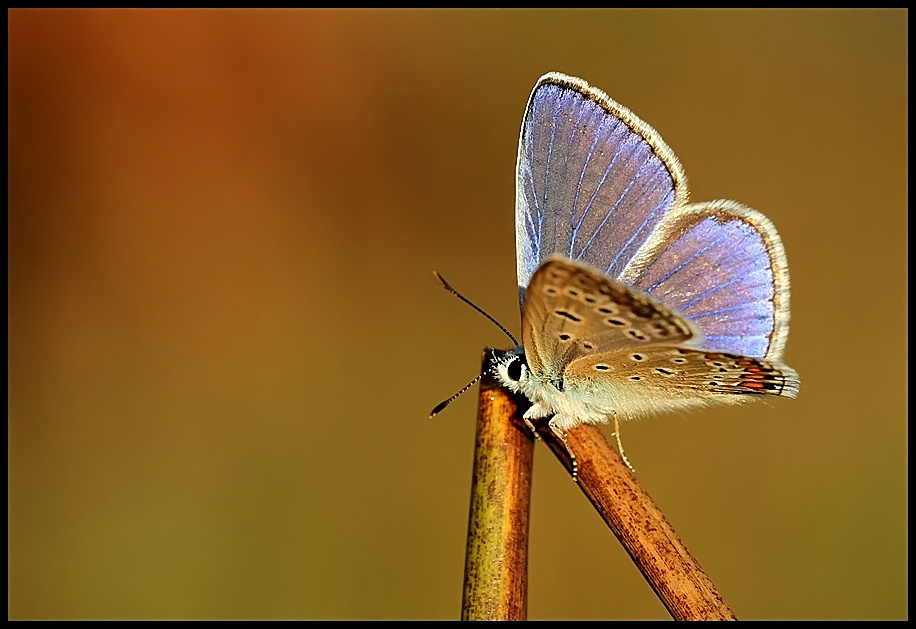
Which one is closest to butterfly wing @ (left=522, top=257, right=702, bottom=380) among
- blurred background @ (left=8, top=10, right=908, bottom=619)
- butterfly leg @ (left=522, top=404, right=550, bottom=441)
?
butterfly leg @ (left=522, top=404, right=550, bottom=441)

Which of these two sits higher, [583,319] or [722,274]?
[722,274]

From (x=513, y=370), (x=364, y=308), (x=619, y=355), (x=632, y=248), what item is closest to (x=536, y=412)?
(x=513, y=370)

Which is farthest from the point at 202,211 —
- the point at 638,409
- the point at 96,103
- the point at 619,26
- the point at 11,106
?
the point at 638,409

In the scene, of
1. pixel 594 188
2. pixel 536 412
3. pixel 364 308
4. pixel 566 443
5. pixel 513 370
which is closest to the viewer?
pixel 566 443

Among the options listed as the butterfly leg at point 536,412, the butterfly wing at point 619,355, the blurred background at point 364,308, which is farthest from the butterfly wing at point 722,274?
the blurred background at point 364,308

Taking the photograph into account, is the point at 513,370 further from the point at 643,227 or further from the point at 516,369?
the point at 643,227

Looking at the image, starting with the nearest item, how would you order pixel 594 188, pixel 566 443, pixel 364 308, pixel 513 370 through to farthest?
pixel 566 443 → pixel 513 370 → pixel 594 188 → pixel 364 308

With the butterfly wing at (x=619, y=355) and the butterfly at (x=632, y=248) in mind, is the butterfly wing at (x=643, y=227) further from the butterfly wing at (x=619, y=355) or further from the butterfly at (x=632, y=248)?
the butterfly wing at (x=619, y=355)

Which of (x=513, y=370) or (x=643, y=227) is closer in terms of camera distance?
(x=513, y=370)
